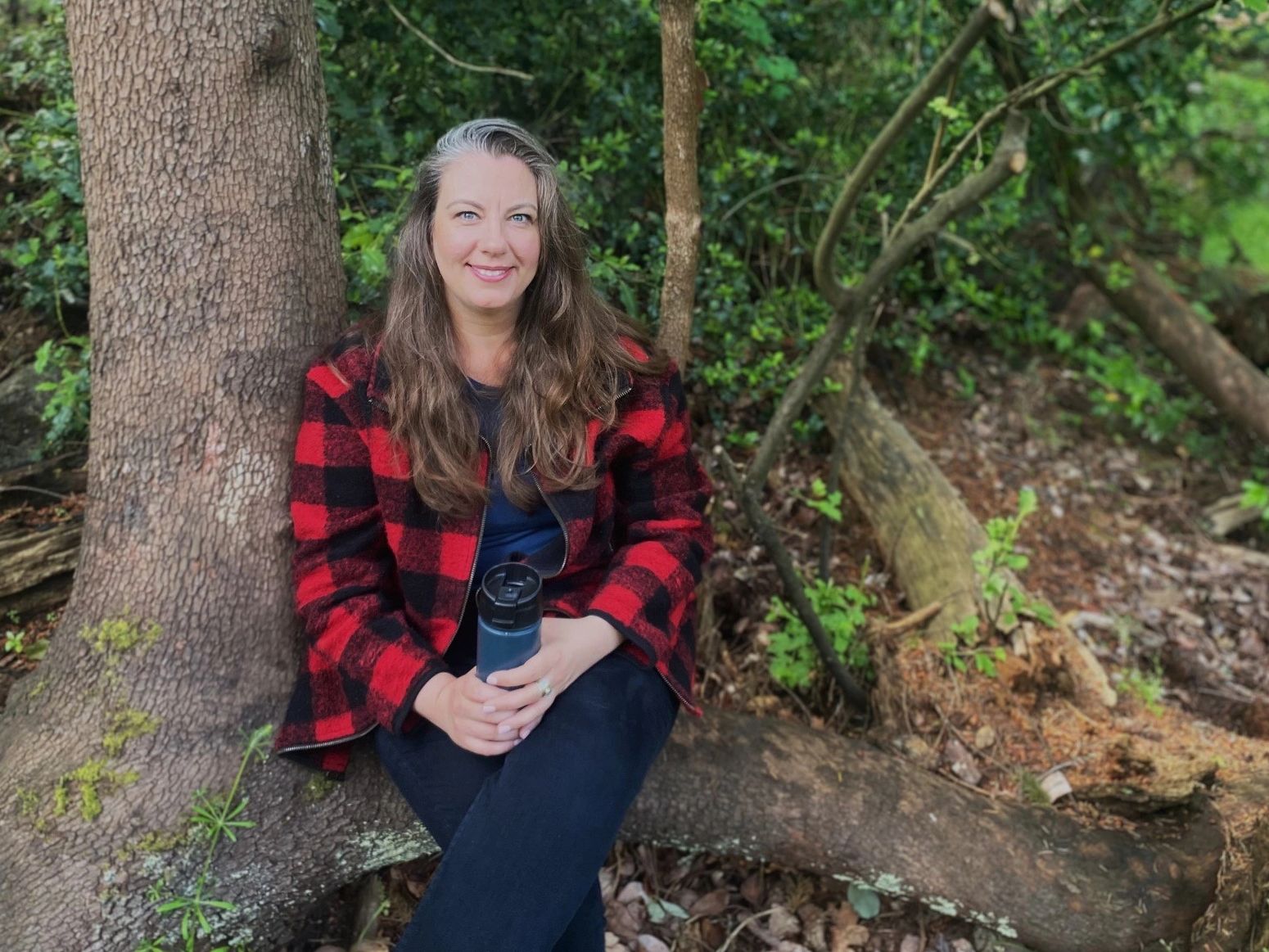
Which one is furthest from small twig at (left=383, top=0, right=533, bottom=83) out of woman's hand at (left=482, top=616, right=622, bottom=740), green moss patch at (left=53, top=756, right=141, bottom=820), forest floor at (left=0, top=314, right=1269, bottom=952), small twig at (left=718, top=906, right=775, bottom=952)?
small twig at (left=718, top=906, right=775, bottom=952)

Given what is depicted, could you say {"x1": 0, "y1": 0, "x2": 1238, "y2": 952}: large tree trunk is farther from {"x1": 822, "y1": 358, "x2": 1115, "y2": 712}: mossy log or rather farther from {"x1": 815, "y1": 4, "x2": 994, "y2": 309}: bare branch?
{"x1": 822, "y1": 358, "x2": 1115, "y2": 712}: mossy log

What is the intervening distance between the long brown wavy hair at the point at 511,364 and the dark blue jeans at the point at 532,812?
53 cm

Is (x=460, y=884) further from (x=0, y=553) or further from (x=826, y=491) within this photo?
(x=826, y=491)

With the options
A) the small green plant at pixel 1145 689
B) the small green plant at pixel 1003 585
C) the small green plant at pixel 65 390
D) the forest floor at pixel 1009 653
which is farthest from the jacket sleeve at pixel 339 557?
the small green plant at pixel 1145 689

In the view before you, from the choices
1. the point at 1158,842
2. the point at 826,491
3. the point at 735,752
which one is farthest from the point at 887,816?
the point at 826,491

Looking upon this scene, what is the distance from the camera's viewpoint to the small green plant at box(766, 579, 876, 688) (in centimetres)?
334

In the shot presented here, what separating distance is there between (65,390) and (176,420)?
0.78 m

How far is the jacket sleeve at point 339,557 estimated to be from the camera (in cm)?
214

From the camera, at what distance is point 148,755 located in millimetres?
2150

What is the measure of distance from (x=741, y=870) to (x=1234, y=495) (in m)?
3.89

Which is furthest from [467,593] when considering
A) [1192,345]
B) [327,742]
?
[1192,345]

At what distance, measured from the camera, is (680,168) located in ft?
8.42

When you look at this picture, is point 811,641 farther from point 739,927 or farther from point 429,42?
point 429,42

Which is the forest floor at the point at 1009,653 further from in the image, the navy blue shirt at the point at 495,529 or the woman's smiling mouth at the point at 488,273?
the woman's smiling mouth at the point at 488,273
